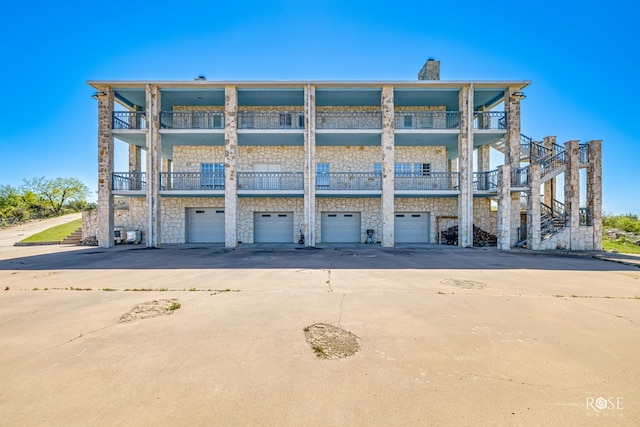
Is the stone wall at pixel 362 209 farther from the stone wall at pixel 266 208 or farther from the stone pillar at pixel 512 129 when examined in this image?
the stone pillar at pixel 512 129

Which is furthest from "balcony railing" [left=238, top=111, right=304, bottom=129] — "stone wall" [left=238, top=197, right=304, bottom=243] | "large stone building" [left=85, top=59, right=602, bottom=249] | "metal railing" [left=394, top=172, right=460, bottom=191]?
"metal railing" [left=394, top=172, right=460, bottom=191]

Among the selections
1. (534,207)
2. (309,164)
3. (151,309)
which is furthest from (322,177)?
(151,309)

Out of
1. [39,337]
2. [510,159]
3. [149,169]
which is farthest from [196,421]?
[510,159]

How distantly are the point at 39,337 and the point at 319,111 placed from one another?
1747 centimetres

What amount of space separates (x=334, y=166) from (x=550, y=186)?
14719 millimetres

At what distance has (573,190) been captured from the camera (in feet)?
53.0

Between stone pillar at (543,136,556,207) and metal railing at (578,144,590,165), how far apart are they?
5.35 ft

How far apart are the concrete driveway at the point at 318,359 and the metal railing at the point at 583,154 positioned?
12.2 metres

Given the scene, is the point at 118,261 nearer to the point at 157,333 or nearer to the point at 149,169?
the point at 149,169

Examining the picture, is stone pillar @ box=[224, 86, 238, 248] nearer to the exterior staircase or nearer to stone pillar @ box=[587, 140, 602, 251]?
the exterior staircase

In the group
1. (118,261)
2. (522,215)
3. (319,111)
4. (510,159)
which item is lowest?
(118,261)

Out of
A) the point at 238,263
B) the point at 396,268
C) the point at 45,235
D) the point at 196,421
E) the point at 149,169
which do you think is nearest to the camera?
the point at 196,421

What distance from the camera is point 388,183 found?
17156 millimetres

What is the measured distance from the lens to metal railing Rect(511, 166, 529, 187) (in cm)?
1664
